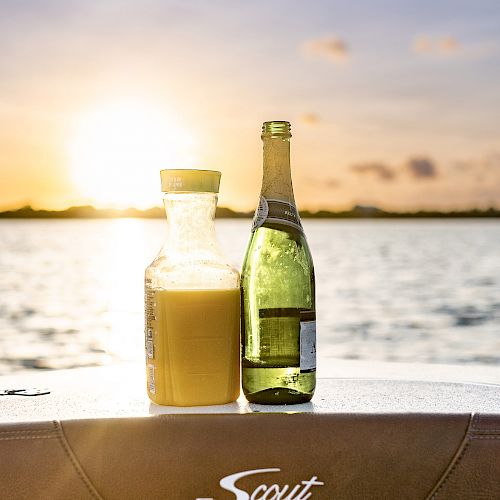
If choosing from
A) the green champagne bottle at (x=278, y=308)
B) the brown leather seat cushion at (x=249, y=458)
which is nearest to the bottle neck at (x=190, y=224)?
the green champagne bottle at (x=278, y=308)

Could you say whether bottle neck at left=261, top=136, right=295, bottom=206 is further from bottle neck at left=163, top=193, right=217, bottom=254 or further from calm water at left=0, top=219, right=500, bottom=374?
calm water at left=0, top=219, right=500, bottom=374

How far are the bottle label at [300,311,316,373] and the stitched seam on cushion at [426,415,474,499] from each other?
0.25 metres

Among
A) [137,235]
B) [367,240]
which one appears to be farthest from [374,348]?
[137,235]

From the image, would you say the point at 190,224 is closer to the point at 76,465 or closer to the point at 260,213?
the point at 260,213

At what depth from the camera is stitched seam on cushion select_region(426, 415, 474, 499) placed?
127 centimetres

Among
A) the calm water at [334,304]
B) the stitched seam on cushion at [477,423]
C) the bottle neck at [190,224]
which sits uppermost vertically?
the bottle neck at [190,224]

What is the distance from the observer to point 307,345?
1.34 metres

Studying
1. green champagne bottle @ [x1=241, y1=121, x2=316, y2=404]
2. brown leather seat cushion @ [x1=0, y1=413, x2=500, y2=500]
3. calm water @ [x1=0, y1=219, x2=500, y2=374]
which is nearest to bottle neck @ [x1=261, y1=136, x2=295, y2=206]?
green champagne bottle @ [x1=241, y1=121, x2=316, y2=404]

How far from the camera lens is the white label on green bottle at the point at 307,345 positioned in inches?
52.7

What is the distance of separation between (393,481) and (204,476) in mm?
265

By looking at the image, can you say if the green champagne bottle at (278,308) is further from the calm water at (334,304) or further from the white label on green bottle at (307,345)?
the calm water at (334,304)

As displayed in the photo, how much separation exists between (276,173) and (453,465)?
1.65ft

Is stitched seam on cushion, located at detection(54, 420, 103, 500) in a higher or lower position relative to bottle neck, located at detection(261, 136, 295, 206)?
lower

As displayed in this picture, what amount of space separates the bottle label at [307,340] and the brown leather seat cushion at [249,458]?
0.10 metres
